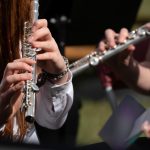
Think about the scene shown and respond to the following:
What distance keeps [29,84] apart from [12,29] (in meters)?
0.29

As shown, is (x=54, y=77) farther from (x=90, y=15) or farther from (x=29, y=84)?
(x=90, y=15)

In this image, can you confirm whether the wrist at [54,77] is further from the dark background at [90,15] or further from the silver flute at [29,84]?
the dark background at [90,15]

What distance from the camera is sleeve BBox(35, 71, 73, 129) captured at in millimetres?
1810

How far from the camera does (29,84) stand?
156 centimetres

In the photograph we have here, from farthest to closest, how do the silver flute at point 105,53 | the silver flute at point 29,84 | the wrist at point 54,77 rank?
the silver flute at point 105,53
the wrist at point 54,77
the silver flute at point 29,84

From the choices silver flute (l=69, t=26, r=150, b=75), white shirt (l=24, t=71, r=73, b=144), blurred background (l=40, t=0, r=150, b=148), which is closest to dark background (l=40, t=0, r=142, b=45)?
blurred background (l=40, t=0, r=150, b=148)

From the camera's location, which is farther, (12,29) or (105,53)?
(105,53)

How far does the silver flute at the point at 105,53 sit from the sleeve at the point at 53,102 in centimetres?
15

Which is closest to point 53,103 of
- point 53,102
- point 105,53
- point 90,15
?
point 53,102

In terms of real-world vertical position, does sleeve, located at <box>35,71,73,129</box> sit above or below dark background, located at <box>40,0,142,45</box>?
above

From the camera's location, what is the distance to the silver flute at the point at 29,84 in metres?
1.51

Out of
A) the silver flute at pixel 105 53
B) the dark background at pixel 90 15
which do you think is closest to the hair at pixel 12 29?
the silver flute at pixel 105 53

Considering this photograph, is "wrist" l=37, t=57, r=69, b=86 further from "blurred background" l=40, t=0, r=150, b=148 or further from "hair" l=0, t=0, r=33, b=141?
"blurred background" l=40, t=0, r=150, b=148

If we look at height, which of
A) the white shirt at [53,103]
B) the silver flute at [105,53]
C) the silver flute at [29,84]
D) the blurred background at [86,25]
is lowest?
the blurred background at [86,25]
